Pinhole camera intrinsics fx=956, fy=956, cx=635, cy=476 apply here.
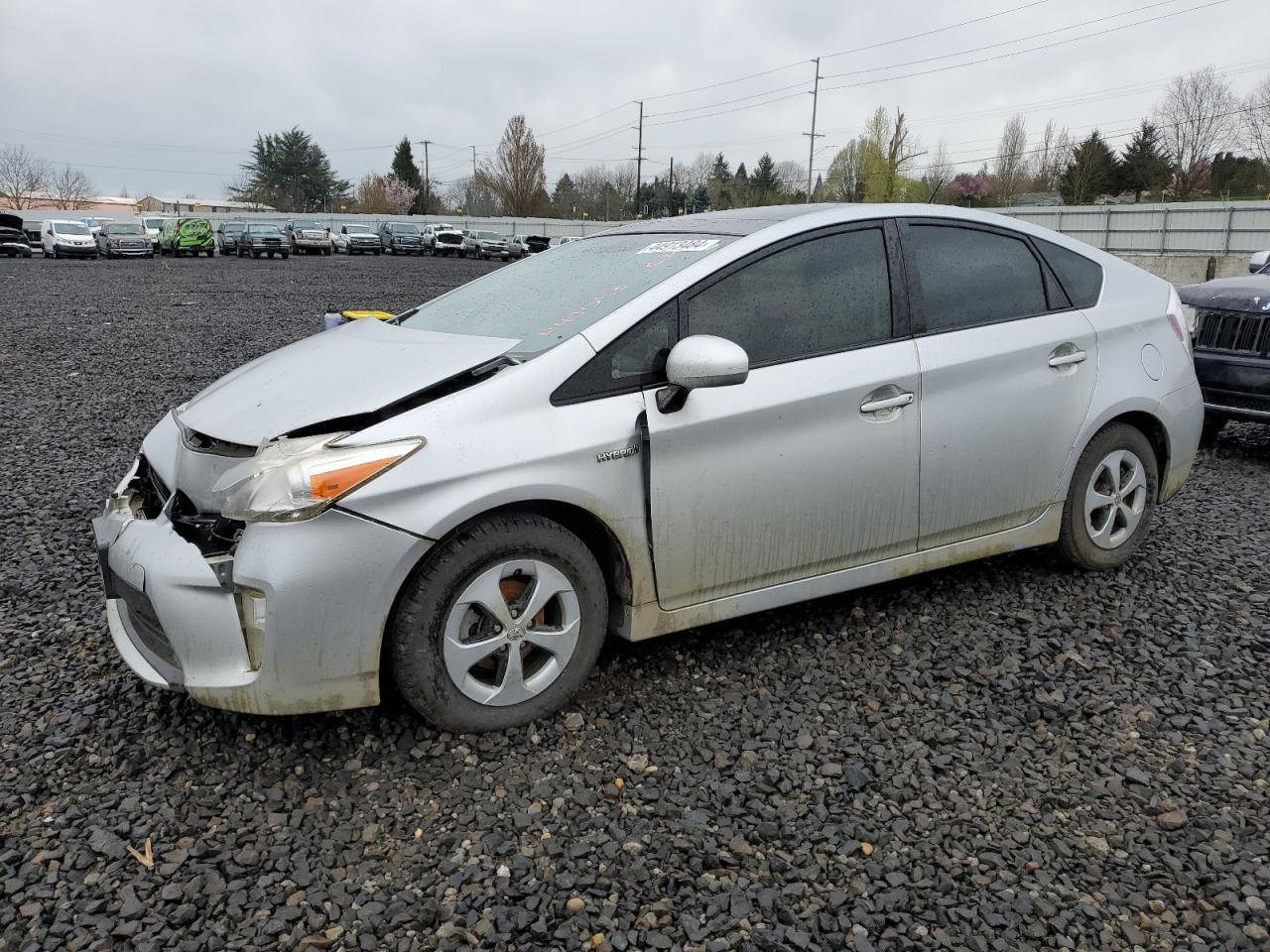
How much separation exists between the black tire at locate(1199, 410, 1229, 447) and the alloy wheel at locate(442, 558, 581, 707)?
5.69m

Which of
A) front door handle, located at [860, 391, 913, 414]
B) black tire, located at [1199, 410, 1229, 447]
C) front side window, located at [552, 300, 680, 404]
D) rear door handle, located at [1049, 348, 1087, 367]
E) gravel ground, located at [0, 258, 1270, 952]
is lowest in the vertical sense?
gravel ground, located at [0, 258, 1270, 952]

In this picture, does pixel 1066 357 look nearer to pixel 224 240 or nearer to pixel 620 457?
pixel 620 457

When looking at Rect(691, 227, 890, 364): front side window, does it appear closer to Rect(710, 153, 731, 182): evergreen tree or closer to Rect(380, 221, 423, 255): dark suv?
Rect(380, 221, 423, 255): dark suv

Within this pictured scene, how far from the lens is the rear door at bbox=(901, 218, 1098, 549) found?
3551mm

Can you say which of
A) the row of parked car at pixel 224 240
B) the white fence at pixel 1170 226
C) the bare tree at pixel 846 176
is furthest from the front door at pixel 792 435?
the bare tree at pixel 846 176

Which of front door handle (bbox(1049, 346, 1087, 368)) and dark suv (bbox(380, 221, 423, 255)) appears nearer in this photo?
front door handle (bbox(1049, 346, 1087, 368))

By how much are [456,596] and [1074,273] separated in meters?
2.97

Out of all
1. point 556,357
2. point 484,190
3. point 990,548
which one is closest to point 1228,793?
point 990,548

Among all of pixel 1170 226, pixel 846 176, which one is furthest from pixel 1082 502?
pixel 846 176

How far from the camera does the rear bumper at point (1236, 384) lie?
20.6 feet

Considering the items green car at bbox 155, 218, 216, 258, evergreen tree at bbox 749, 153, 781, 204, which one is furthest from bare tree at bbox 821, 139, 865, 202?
green car at bbox 155, 218, 216, 258

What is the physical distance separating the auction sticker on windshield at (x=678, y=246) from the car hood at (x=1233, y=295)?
15.5ft

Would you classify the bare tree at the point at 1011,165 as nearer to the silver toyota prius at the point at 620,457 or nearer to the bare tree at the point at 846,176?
the bare tree at the point at 846,176

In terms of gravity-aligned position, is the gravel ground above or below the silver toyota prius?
below
